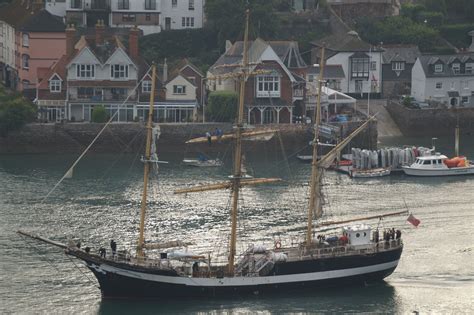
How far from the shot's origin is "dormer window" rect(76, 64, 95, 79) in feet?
369

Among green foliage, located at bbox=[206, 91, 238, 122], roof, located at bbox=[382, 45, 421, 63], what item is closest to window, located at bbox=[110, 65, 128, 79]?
green foliage, located at bbox=[206, 91, 238, 122]

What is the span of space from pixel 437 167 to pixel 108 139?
21.0m

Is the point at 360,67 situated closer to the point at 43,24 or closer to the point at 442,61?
the point at 442,61

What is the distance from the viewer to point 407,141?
4510 inches

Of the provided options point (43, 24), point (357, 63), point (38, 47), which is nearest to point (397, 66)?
point (357, 63)

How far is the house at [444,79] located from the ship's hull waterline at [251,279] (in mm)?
48042

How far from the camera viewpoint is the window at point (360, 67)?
123 m

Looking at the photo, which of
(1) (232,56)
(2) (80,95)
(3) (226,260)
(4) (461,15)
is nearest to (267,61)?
(1) (232,56)

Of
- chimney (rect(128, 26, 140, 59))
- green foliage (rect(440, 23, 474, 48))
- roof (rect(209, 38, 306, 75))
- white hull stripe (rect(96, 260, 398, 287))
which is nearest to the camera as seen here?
white hull stripe (rect(96, 260, 398, 287))

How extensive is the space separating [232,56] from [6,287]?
46062 millimetres

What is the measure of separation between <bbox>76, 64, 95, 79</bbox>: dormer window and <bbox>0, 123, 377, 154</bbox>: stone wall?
444 cm

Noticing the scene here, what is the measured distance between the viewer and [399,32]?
424ft

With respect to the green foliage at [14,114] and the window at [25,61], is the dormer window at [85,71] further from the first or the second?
the window at [25,61]

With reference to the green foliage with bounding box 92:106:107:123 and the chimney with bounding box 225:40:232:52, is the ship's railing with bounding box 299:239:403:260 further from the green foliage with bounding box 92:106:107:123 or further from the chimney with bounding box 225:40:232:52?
the chimney with bounding box 225:40:232:52
